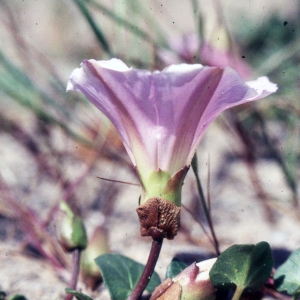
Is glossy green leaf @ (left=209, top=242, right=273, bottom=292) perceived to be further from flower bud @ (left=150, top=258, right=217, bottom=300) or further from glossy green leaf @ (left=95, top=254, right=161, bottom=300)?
glossy green leaf @ (left=95, top=254, right=161, bottom=300)

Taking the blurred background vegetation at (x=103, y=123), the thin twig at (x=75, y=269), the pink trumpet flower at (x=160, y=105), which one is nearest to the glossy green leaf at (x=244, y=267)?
the pink trumpet flower at (x=160, y=105)

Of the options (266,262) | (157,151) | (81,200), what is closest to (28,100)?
(81,200)

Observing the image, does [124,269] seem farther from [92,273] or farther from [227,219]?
[227,219]

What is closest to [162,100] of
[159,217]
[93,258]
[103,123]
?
[159,217]

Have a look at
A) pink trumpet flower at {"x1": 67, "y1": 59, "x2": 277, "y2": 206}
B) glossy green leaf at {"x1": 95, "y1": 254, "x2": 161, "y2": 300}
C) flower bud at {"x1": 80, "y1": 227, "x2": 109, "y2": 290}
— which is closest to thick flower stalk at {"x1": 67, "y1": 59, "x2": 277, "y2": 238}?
pink trumpet flower at {"x1": 67, "y1": 59, "x2": 277, "y2": 206}

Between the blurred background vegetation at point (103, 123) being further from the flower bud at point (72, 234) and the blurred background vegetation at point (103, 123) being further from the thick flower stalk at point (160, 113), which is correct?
the thick flower stalk at point (160, 113)

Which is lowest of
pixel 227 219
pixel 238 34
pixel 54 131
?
pixel 227 219

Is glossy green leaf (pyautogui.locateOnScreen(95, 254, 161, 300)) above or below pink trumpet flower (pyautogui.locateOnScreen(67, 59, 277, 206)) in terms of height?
below
